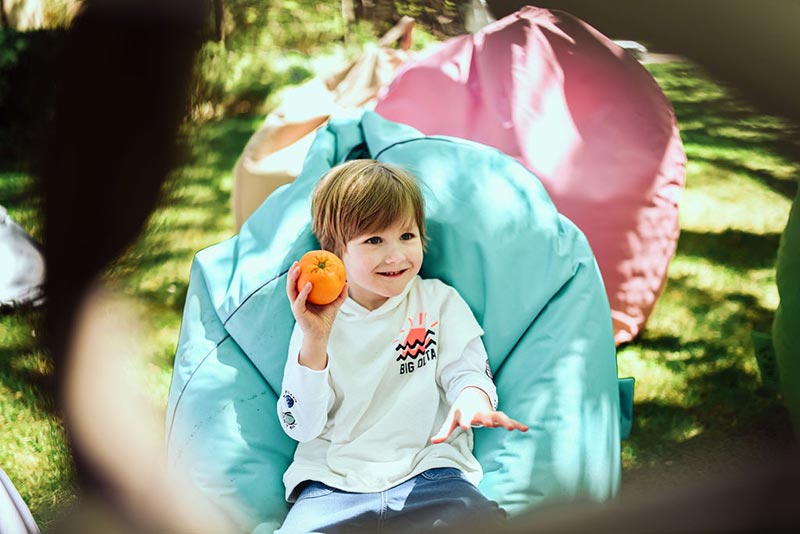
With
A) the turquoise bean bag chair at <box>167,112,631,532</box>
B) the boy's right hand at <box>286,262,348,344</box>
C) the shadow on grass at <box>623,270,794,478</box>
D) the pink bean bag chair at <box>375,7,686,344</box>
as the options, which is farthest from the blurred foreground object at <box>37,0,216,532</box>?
the shadow on grass at <box>623,270,794,478</box>

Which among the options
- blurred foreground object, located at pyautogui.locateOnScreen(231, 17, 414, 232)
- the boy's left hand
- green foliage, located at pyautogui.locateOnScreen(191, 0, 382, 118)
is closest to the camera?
the boy's left hand

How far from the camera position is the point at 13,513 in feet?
3.60

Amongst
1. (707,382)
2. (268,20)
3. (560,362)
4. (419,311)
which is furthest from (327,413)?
(268,20)

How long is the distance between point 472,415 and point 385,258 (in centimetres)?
22

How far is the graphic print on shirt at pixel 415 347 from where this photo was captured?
1066mm

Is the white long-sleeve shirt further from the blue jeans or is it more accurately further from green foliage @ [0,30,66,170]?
green foliage @ [0,30,66,170]

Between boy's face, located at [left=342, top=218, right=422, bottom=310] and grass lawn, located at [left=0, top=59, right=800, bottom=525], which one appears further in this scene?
grass lawn, located at [left=0, top=59, right=800, bottom=525]

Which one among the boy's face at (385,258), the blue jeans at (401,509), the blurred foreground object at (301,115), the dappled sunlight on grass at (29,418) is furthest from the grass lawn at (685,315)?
the boy's face at (385,258)

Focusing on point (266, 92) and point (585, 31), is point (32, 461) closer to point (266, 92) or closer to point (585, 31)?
point (266, 92)

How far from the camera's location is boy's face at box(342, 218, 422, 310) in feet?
3.46

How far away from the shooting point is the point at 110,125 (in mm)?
1240

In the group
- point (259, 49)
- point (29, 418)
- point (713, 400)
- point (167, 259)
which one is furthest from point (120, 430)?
point (713, 400)

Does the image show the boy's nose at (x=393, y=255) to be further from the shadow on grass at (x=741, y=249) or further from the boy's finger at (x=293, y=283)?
the shadow on grass at (x=741, y=249)

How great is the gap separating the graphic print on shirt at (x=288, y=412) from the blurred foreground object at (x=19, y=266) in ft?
1.61
